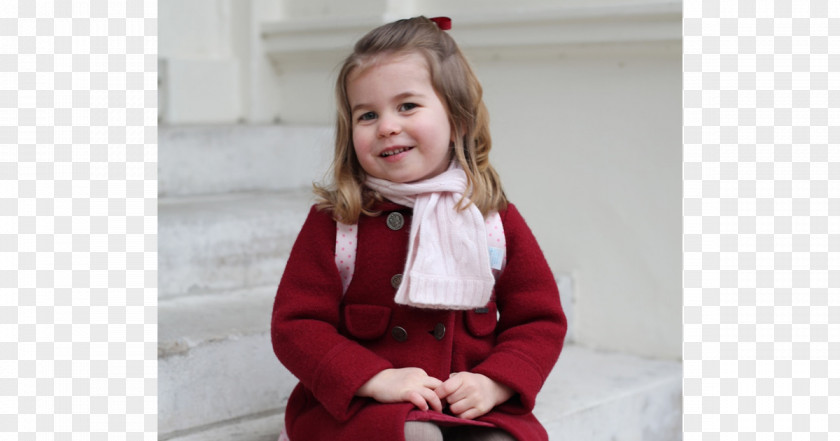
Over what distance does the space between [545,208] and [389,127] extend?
1.20 metres

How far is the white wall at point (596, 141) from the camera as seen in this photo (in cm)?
242

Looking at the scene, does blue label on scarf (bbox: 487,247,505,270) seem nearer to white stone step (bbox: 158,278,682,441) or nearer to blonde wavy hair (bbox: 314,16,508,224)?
blonde wavy hair (bbox: 314,16,508,224)

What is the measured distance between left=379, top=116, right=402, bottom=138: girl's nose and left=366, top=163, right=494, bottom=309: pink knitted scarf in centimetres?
9

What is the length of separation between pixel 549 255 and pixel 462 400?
49.6 inches

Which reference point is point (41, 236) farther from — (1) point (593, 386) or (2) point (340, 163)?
(1) point (593, 386)

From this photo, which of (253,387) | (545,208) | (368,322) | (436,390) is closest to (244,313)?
(253,387)

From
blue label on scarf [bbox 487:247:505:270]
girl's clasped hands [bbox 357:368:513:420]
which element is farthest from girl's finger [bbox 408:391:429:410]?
blue label on scarf [bbox 487:247:505:270]

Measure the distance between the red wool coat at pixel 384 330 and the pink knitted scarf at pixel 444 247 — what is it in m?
0.04

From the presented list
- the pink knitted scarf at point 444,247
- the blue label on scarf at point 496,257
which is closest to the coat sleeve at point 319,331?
the pink knitted scarf at point 444,247

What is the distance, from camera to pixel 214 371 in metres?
1.93

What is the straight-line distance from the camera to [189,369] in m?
1.89

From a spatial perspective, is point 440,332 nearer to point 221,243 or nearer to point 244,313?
point 244,313

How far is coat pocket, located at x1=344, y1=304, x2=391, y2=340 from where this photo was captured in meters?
1.54

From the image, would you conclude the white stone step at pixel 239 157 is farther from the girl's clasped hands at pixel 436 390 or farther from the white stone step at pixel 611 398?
the girl's clasped hands at pixel 436 390
